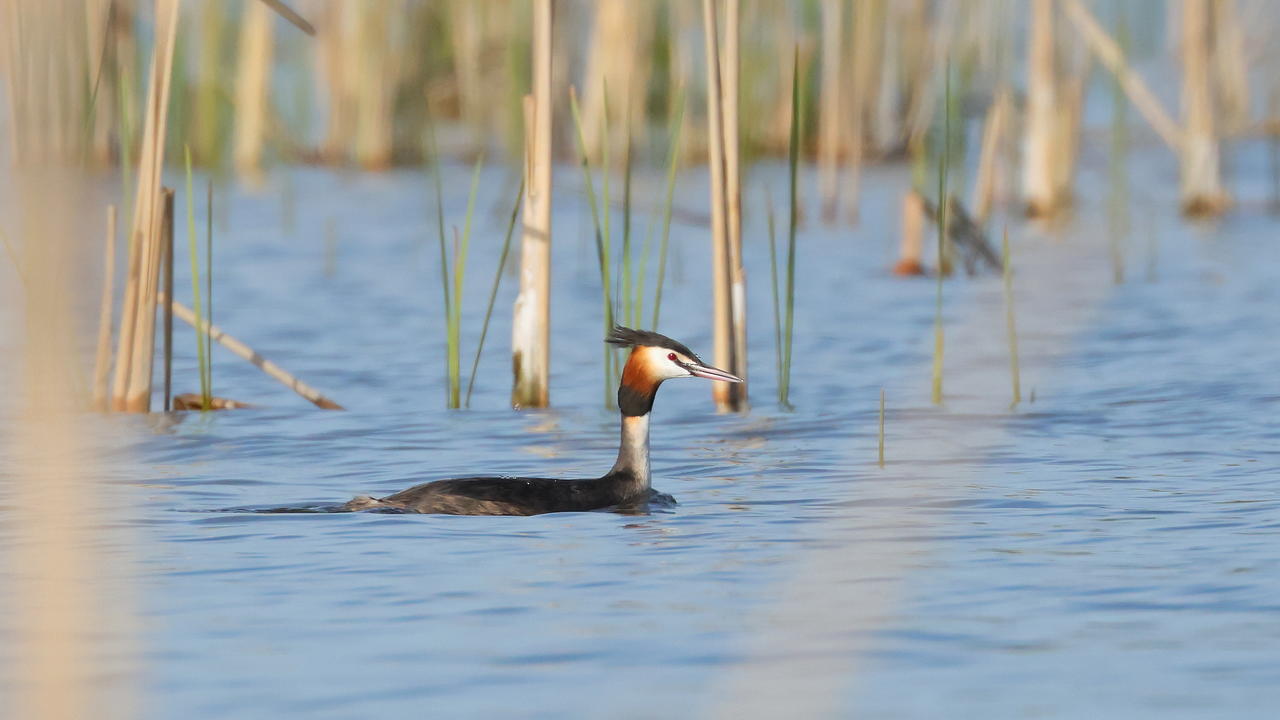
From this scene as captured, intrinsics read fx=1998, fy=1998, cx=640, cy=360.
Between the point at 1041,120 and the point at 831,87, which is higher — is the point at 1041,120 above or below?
below

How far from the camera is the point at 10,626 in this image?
4.85 m

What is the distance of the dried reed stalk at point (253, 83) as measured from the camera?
61.3 ft

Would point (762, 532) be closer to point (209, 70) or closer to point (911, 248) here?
point (911, 248)

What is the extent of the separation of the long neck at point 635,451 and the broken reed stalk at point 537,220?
3.43 feet

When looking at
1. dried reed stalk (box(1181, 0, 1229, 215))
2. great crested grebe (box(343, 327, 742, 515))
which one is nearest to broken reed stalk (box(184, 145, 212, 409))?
great crested grebe (box(343, 327, 742, 515))

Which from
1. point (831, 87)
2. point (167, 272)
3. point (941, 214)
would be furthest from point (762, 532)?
point (831, 87)

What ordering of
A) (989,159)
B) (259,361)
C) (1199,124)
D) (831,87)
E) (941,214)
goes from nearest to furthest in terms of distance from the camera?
(941,214), (259,361), (989,159), (1199,124), (831,87)


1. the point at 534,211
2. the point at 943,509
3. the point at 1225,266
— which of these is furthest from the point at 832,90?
the point at 943,509

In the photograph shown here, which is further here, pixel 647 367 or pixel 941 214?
pixel 941 214

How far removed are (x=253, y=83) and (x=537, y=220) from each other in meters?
11.6

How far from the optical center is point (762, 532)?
620 cm

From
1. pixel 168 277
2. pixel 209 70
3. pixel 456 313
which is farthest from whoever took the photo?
pixel 209 70

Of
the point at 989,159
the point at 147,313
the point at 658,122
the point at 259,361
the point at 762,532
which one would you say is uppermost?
the point at 658,122

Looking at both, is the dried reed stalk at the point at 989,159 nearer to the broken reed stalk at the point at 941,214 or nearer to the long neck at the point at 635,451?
the broken reed stalk at the point at 941,214
